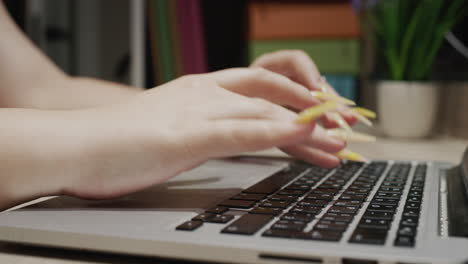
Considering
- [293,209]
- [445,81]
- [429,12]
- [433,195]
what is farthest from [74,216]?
[445,81]

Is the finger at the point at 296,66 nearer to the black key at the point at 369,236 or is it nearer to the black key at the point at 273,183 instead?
the black key at the point at 273,183

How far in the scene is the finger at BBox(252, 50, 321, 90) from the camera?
75 cm

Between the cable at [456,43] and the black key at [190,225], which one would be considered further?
the cable at [456,43]

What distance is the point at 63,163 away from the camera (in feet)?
1.41

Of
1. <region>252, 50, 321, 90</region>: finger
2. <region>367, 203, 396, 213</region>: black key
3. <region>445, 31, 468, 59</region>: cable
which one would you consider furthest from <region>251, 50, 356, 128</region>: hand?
<region>445, 31, 468, 59</region>: cable

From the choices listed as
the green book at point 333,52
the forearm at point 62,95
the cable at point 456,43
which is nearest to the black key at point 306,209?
the forearm at point 62,95

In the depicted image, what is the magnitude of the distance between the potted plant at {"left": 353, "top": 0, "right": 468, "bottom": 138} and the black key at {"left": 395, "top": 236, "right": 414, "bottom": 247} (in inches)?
32.4

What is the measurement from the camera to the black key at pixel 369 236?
324 millimetres

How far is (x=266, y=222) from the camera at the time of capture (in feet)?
1.22

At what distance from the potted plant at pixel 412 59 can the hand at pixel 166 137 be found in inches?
29.2

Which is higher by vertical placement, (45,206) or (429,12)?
(429,12)

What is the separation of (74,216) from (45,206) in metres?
0.04

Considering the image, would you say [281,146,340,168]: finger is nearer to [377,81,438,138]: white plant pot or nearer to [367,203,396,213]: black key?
[367,203,396,213]: black key

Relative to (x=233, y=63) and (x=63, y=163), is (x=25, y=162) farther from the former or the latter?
(x=233, y=63)
